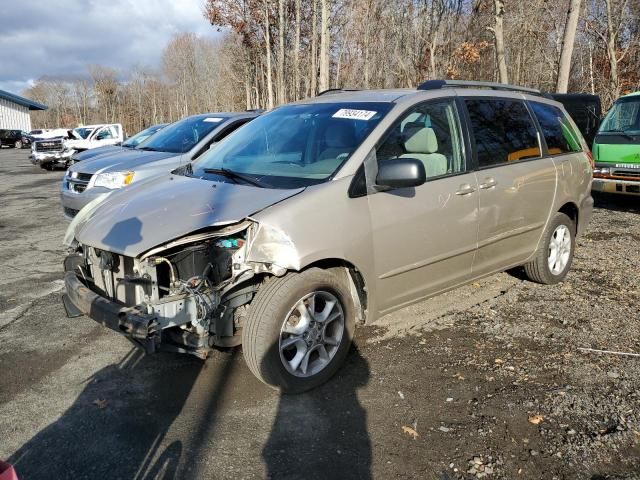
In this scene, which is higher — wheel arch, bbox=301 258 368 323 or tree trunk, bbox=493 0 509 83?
tree trunk, bbox=493 0 509 83

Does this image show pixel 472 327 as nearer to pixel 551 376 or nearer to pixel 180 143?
pixel 551 376

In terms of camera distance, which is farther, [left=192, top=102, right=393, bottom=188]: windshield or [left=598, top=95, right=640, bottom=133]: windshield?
[left=598, top=95, right=640, bottom=133]: windshield

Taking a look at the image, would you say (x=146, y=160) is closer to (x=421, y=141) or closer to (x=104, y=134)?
(x=421, y=141)

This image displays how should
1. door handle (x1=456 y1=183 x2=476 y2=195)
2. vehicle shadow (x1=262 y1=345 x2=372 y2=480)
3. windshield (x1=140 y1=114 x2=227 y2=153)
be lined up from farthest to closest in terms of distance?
1. windshield (x1=140 y1=114 x2=227 y2=153)
2. door handle (x1=456 y1=183 x2=476 y2=195)
3. vehicle shadow (x1=262 y1=345 x2=372 y2=480)

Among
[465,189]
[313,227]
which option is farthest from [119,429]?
[465,189]

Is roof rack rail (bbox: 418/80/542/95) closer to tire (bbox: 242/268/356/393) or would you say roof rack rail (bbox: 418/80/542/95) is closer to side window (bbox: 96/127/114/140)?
tire (bbox: 242/268/356/393)

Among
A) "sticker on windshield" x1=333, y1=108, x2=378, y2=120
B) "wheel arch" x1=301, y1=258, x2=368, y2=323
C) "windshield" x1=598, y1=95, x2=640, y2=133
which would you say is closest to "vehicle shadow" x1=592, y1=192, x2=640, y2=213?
"windshield" x1=598, y1=95, x2=640, y2=133

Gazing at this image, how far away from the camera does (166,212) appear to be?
3303 mm

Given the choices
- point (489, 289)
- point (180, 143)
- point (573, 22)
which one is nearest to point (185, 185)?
point (489, 289)

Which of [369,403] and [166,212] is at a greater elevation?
[166,212]

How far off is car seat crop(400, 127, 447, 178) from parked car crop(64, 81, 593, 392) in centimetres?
1

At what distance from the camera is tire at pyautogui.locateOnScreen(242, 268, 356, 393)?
121 inches

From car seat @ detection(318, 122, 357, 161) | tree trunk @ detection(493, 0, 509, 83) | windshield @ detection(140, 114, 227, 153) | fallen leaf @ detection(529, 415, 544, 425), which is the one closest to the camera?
fallen leaf @ detection(529, 415, 544, 425)

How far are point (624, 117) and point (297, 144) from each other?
8.41 metres
